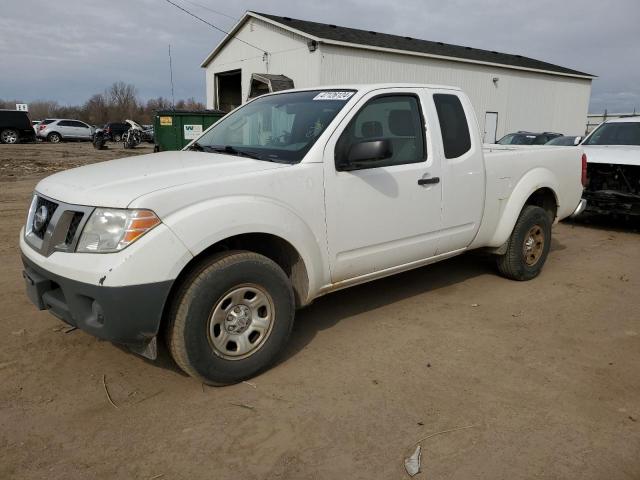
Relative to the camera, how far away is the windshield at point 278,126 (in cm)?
365

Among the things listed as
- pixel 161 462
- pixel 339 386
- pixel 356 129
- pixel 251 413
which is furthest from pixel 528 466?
pixel 356 129

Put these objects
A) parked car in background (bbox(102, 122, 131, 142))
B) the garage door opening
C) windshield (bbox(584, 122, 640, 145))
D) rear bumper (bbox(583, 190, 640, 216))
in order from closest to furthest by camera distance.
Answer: rear bumper (bbox(583, 190, 640, 216)) < windshield (bbox(584, 122, 640, 145)) < the garage door opening < parked car in background (bbox(102, 122, 131, 142))

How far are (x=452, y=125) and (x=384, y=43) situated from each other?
1891 centimetres

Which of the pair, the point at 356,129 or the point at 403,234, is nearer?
the point at 356,129

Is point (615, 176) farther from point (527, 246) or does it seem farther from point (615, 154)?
point (527, 246)

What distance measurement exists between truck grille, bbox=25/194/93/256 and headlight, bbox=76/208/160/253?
6 cm

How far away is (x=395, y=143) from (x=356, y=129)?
0.43 m

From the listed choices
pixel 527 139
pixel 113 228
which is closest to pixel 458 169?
pixel 113 228

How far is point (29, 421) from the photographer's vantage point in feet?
9.47

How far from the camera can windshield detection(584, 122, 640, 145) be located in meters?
9.07

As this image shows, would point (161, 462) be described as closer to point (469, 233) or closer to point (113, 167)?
point (113, 167)

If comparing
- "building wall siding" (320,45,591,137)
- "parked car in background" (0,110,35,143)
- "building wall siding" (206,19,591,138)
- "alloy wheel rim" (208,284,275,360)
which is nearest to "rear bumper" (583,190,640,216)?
"alloy wheel rim" (208,284,275,360)

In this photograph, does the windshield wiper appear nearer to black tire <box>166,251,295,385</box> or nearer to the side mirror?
the side mirror

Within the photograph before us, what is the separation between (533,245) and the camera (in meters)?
5.48
